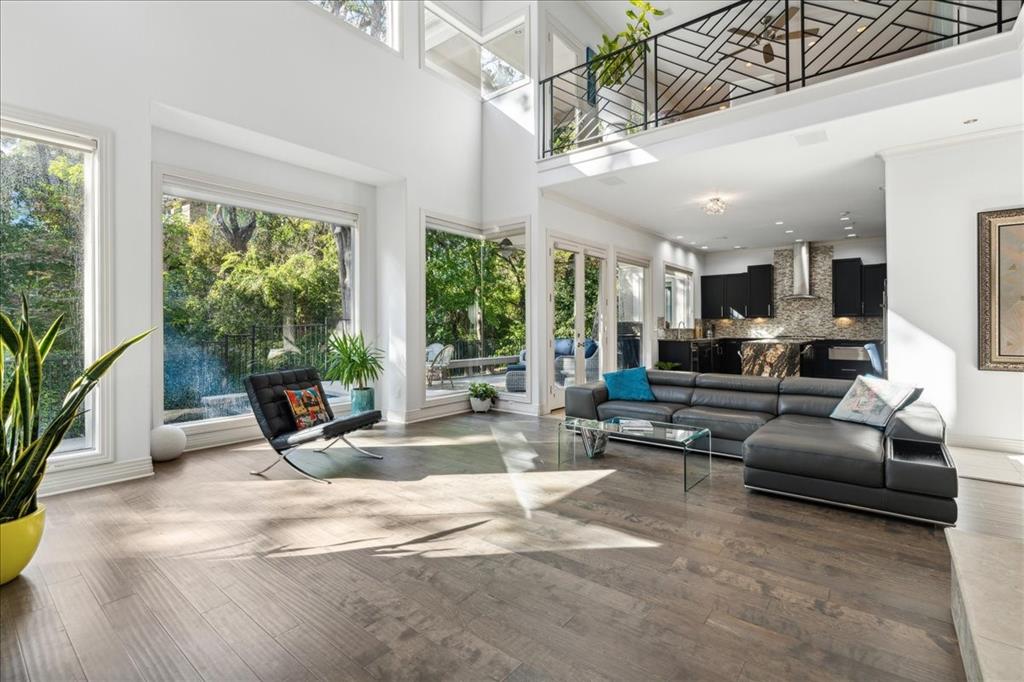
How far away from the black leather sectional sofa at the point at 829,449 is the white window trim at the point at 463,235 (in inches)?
95.3

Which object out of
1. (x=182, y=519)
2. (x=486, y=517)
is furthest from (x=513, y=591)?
(x=182, y=519)

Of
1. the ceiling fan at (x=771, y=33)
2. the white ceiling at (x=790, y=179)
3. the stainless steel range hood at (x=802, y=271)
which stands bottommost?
the stainless steel range hood at (x=802, y=271)

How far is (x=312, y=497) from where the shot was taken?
3.54 meters

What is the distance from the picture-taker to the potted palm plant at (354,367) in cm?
578

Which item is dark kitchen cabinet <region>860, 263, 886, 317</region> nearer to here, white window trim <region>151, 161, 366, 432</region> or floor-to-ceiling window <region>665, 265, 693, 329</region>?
floor-to-ceiling window <region>665, 265, 693, 329</region>

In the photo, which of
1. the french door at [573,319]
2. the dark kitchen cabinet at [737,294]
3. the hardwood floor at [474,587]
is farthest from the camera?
the dark kitchen cabinet at [737,294]

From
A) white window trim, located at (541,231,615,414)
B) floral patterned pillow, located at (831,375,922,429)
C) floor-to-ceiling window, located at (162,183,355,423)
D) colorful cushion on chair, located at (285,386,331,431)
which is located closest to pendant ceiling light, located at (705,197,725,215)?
white window trim, located at (541,231,615,414)

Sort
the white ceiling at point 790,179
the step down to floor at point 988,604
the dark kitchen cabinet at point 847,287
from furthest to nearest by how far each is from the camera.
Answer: the dark kitchen cabinet at point 847,287
the white ceiling at point 790,179
the step down to floor at point 988,604

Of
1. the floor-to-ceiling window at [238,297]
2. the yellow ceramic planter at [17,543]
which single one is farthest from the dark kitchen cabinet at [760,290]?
the yellow ceramic planter at [17,543]

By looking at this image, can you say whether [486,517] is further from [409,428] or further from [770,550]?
[409,428]

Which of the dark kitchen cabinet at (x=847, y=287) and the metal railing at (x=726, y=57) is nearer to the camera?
the metal railing at (x=726, y=57)

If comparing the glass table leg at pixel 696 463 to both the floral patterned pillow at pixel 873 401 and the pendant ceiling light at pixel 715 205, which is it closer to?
the floral patterned pillow at pixel 873 401

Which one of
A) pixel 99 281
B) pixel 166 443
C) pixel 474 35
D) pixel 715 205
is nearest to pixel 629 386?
pixel 715 205

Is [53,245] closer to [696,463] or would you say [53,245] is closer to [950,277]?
[696,463]
